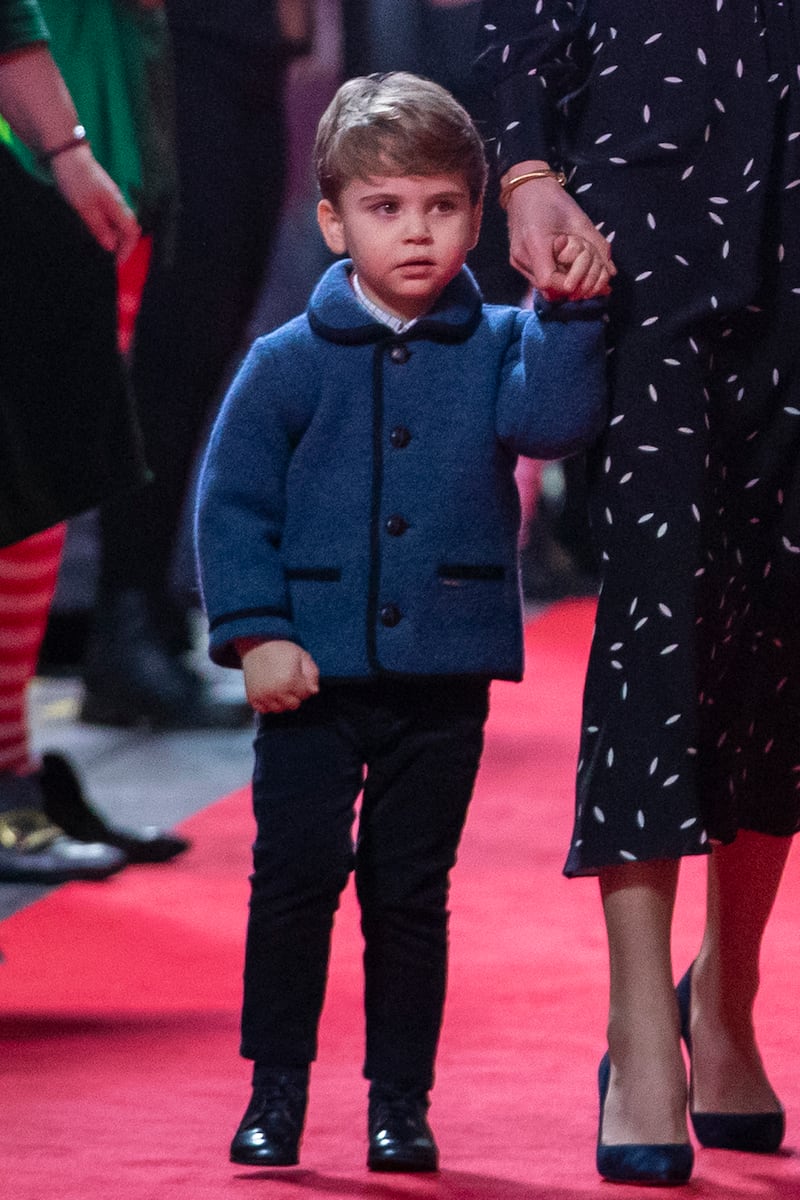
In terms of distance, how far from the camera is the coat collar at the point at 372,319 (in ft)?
5.04

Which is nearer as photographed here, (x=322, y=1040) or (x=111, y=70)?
(x=322, y=1040)

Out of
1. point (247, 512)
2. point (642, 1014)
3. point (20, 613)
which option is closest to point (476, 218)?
point (247, 512)

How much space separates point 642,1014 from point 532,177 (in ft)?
1.95

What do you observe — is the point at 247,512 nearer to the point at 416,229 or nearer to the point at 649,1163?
the point at 416,229

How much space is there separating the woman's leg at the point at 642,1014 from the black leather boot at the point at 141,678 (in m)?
2.23

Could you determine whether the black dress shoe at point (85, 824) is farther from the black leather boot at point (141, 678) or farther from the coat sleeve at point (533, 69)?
the coat sleeve at point (533, 69)

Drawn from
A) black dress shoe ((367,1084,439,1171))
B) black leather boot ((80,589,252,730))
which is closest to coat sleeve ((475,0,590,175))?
black dress shoe ((367,1084,439,1171))

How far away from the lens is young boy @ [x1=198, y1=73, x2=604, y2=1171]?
59.4 inches

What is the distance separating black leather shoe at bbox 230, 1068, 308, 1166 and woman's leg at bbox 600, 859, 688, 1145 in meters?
0.22

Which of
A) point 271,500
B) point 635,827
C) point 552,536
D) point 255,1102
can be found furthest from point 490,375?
point 552,536

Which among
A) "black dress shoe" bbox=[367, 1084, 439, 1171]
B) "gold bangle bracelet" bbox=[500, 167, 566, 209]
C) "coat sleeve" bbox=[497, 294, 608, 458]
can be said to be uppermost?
"gold bangle bracelet" bbox=[500, 167, 566, 209]

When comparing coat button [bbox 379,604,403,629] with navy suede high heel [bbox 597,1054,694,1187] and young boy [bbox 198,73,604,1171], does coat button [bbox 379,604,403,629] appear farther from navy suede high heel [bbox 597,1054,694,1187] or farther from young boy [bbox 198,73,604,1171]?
navy suede high heel [bbox 597,1054,694,1187]

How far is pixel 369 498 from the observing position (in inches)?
59.8

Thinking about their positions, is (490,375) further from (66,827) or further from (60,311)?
(66,827)
